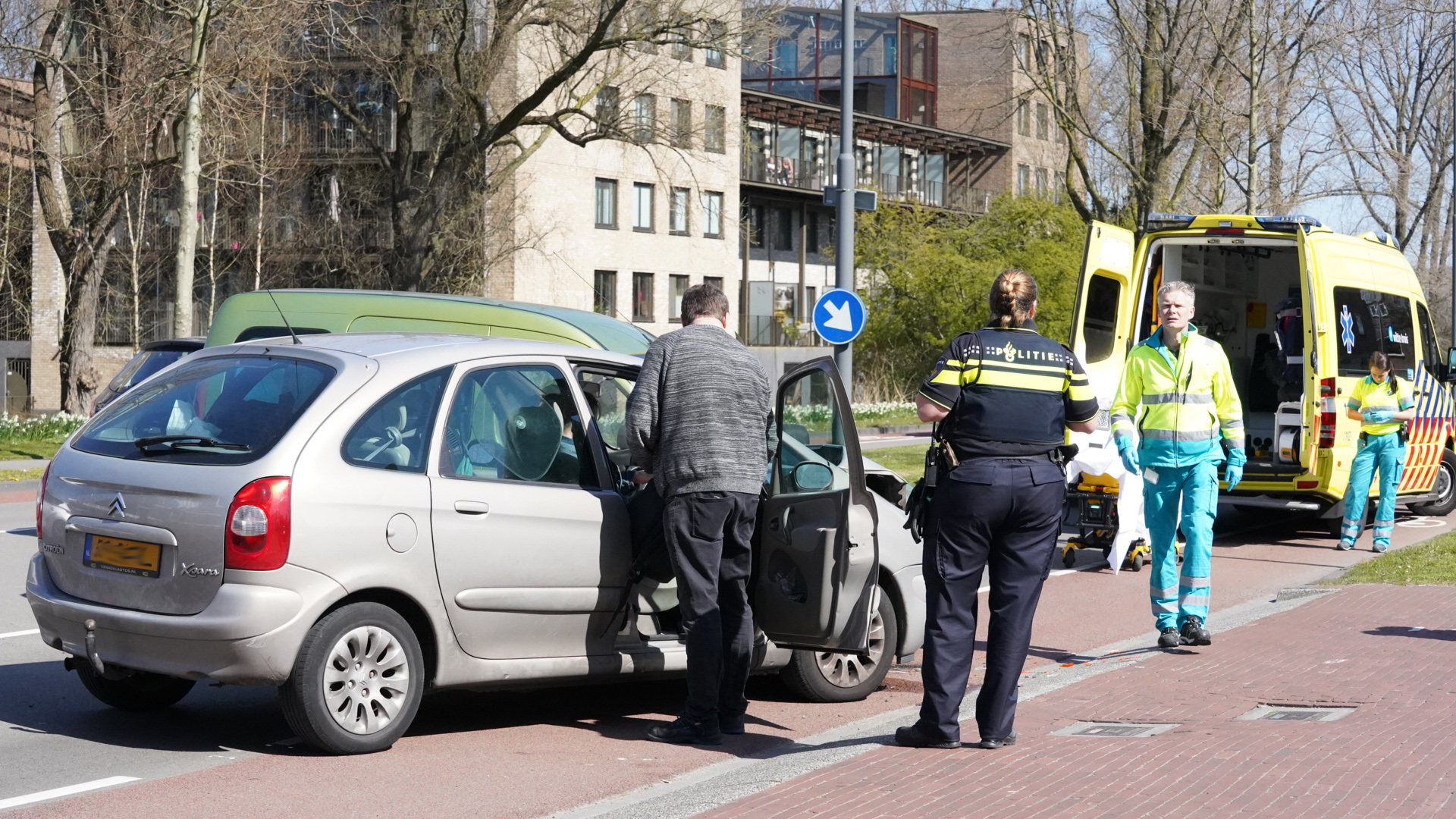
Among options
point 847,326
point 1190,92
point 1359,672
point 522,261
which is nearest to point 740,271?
point 522,261

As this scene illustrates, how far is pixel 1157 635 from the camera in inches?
365

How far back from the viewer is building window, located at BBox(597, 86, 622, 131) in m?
27.2

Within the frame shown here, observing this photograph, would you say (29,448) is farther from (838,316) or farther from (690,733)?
(690,733)

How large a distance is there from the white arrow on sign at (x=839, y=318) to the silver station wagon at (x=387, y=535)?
9565 millimetres

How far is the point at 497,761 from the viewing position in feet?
19.8

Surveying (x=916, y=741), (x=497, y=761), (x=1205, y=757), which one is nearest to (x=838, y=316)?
(x=916, y=741)

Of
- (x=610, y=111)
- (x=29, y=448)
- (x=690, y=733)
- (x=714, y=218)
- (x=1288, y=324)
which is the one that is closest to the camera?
(x=690, y=733)

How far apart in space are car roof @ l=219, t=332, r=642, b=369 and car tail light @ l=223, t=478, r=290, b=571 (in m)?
0.82

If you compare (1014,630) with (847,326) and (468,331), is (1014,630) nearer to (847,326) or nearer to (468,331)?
(468,331)

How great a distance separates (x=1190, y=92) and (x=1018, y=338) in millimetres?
23645

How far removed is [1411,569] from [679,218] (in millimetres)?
44229

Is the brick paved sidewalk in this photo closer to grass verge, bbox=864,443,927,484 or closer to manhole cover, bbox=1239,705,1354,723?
manhole cover, bbox=1239,705,1354,723

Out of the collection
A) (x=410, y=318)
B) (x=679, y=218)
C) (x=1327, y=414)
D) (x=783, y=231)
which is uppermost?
(x=783, y=231)

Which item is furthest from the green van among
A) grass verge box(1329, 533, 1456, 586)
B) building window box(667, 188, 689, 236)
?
building window box(667, 188, 689, 236)
